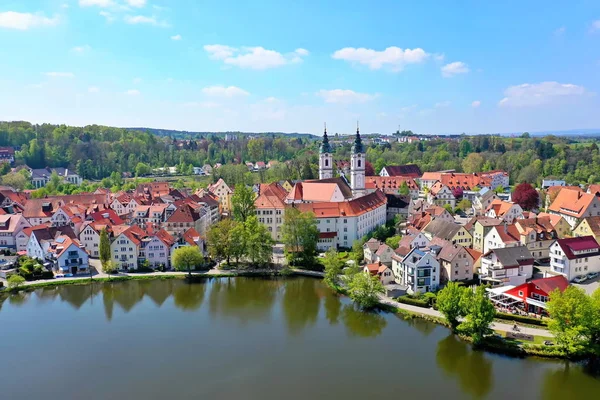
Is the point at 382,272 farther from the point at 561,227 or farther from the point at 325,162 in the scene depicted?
the point at 325,162

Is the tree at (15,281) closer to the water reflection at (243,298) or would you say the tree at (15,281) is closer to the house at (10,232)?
the house at (10,232)

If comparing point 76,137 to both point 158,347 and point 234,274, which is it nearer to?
point 234,274

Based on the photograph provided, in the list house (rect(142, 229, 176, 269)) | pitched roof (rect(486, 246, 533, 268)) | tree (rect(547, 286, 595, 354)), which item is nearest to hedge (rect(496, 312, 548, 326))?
tree (rect(547, 286, 595, 354))

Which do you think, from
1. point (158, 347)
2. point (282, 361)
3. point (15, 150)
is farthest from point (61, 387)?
point (15, 150)

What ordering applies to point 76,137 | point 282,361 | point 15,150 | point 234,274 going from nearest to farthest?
point 282,361 → point 234,274 → point 15,150 → point 76,137

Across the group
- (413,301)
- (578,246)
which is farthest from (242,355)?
(578,246)
